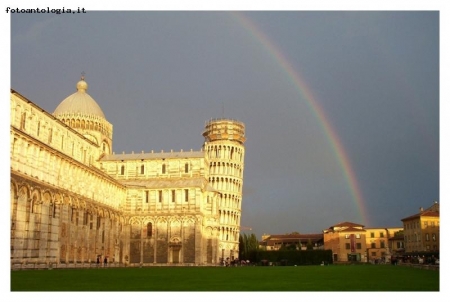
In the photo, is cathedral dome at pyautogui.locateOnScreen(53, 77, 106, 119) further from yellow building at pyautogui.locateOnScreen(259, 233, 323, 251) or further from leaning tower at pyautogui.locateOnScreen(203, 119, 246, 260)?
yellow building at pyautogui.locateOnScreen(259, 233, 323, 251)

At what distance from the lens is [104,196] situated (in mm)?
58000

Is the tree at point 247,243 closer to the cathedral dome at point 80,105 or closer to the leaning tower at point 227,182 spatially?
the leaning tower at point 227,182

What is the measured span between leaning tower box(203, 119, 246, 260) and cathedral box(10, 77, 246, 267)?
17cm

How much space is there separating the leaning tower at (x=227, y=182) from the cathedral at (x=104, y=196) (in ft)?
0.56

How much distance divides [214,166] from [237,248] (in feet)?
48.4

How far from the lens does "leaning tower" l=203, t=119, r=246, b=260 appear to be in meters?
85.1

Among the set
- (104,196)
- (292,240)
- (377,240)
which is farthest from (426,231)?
(104,196)

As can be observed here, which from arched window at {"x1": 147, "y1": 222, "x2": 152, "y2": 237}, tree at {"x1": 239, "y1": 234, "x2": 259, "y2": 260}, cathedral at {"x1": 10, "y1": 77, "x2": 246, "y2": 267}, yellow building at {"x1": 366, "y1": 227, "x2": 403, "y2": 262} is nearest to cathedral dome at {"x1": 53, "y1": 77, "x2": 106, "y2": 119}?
cathedral at {"x1": 10, "y1": 77, "x2": 246, "y2": 267}

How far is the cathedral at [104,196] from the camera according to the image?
1613 inches

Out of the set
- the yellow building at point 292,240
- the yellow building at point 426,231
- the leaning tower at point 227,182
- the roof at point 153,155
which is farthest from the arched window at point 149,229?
the yellow building at point 292,240

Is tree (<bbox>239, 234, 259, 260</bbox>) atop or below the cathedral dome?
below

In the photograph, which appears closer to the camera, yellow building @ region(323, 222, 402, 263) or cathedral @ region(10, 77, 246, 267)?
cathedral @ region(10, 77, 246, 267)

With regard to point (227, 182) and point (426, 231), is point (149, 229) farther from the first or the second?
point (426, 231)

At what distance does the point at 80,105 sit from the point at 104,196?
18.5m
